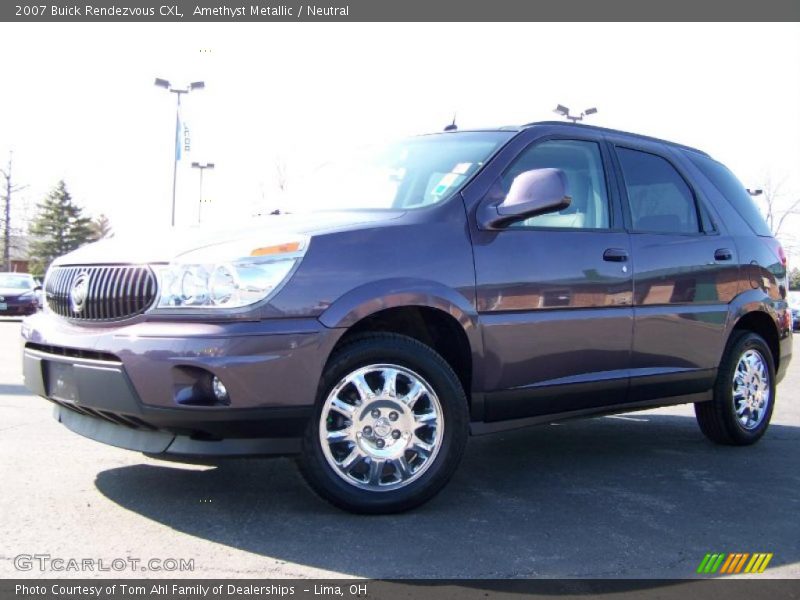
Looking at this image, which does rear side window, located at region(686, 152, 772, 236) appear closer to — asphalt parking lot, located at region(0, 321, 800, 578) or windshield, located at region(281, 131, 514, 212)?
asphalt parking lot, located at region(0, 321, 800, 578)

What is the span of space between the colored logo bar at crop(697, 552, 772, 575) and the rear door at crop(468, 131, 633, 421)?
1.18m

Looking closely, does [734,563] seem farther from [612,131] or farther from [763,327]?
[763,327]

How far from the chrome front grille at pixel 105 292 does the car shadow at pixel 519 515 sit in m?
0.89

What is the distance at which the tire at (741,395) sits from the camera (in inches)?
210

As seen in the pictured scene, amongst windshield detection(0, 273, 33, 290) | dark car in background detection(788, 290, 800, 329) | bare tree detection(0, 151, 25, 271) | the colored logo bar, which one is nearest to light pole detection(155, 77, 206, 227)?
windshield detection(0, 273, 33, 290)

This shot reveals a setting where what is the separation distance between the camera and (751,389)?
18.2ft

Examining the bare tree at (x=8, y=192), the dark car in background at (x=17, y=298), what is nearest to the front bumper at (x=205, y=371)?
the dark car in background at (x=17, y=298)

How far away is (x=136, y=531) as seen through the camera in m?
3.33

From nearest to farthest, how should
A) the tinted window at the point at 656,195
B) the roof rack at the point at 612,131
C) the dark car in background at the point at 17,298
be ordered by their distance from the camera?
the roof rack at the point at 612,131 < the tinted window at the point at 656,195 < the dark car in background at the point at 17,298

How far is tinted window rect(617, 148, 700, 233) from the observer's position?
16.0 ft

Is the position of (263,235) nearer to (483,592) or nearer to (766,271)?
(483,592)

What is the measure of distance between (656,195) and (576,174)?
71 cm

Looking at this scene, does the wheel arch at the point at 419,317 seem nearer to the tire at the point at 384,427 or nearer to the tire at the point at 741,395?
the tire at the point at 384,427

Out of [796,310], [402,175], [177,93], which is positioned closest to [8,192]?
[177,93]
